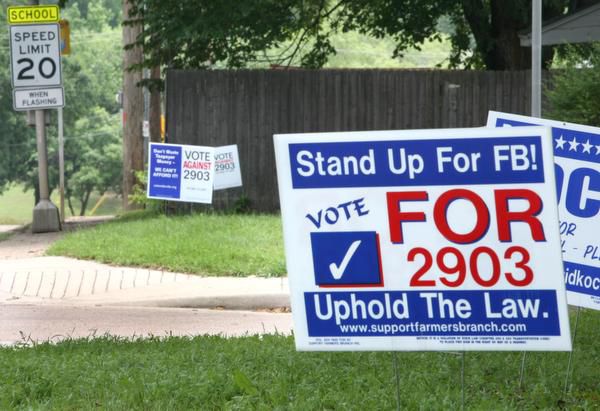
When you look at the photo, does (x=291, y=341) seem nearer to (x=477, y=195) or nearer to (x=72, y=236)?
(x=477, y=195)

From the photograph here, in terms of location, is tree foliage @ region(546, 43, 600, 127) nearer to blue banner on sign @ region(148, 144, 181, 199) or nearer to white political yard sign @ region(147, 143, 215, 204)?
white political yard sign @ region(147, 143, 215, 204)

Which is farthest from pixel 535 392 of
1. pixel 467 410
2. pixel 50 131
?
pixel 50 131

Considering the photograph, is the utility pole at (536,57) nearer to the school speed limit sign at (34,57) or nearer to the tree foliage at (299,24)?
the tree foliage at (299,24)

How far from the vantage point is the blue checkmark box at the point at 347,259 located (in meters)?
5.17

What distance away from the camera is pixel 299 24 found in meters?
21.8

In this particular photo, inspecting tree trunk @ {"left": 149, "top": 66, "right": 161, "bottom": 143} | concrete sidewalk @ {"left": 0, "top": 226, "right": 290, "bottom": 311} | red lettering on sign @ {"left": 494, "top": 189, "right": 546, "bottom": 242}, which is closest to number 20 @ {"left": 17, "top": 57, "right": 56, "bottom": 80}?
concrete sidewalk @ {"left": 0, "top": 226, "right": 290, "bottom": 311}

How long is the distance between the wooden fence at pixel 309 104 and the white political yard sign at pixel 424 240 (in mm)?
15045

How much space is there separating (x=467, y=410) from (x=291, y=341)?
2557 millimetres

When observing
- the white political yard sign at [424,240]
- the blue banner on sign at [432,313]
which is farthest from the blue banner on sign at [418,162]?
the blue banner on sign at [432,313]

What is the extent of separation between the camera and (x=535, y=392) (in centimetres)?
645

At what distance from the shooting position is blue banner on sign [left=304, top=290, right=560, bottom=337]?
200 inches

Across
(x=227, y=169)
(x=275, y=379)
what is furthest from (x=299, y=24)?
(x=275, y=379)

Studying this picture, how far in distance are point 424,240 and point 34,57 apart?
15.4m

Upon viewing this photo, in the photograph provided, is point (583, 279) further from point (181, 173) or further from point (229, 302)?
point (181, 173)
